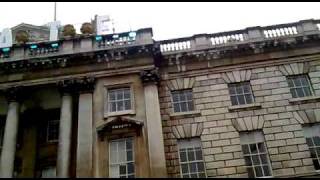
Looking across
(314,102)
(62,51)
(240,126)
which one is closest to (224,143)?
(240,126)

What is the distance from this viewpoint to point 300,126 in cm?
1841

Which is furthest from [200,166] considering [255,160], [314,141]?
[314,141]

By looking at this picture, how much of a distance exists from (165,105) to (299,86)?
7.52 m

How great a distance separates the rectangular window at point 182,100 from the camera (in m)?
19.9

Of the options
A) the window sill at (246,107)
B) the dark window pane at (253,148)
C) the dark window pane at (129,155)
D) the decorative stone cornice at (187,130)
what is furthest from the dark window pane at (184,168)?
the window sill at (246,107)

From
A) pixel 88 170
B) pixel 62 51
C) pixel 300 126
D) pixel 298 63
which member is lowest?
pixel 88 170

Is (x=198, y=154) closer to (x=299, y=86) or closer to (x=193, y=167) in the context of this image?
(x=193, y=167)

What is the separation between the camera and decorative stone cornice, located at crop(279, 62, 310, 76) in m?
20.0

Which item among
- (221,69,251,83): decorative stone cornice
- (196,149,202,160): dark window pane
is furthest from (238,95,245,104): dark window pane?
(196,149,202,160): dark window pane

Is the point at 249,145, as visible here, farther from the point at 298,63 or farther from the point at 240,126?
the point at 298,63

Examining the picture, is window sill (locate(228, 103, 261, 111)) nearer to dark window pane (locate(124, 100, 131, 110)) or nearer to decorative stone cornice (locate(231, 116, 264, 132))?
decorative stone cornice (locate(231, 116, 264, 132))

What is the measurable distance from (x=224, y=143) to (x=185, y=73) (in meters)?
4.79

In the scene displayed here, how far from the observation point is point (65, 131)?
18.7 m

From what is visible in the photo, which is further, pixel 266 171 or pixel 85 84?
pixel 85 84
